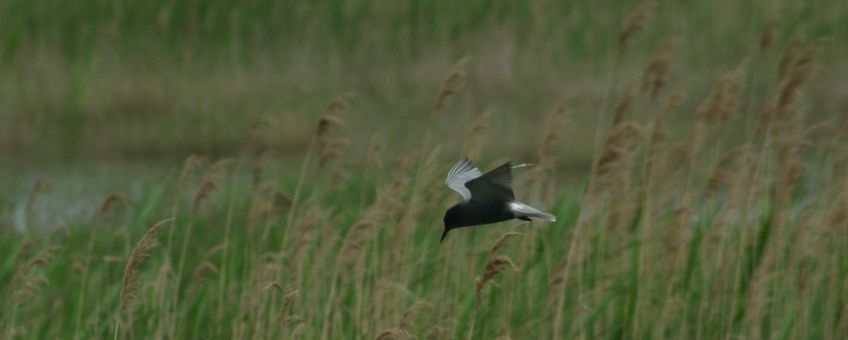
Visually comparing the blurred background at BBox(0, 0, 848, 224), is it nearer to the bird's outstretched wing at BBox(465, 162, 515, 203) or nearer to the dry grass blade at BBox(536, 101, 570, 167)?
the dry grass blade at BBox(536, 101, 570, 167)

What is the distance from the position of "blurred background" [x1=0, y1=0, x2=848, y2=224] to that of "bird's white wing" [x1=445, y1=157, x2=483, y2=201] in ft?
30.5

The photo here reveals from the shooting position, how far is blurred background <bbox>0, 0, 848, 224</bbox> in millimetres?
12758

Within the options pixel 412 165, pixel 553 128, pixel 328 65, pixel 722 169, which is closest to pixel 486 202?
pixel 553 128

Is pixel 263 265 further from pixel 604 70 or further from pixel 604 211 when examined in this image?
pixel 604 70

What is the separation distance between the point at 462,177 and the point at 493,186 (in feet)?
0.48

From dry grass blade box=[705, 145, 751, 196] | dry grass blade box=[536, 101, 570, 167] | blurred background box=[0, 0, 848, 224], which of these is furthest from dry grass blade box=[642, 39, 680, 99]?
blurred background box=[0, 0, 848, 224]

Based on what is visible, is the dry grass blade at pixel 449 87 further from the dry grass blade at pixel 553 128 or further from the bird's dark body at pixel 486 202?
the bird's dark body at pixel 486 202

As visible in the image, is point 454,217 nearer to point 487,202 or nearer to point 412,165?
point 487,202

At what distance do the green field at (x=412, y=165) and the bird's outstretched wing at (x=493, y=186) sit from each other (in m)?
0.55

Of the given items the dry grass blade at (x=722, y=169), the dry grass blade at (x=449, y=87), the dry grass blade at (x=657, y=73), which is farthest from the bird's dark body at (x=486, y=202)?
the dry grass blade at (x=722, y=169)

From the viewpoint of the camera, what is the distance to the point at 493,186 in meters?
2.98

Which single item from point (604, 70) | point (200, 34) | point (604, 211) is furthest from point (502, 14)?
point (604, 211)

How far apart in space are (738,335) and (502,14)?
8673mm

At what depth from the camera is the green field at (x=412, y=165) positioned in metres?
5.27
